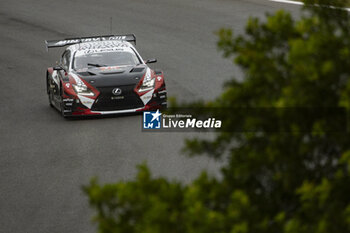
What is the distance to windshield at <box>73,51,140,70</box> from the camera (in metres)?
17.3

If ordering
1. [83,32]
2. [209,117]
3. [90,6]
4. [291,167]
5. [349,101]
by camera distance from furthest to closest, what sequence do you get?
1. [90,6]
2. [83,32]
3. [209,117]
4. [291,167]
5. [349,101]

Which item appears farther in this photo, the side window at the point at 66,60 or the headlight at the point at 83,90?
the side window at the point at 66,60

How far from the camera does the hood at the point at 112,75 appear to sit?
1641 centimetres

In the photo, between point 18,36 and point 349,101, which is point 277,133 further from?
point 18,36

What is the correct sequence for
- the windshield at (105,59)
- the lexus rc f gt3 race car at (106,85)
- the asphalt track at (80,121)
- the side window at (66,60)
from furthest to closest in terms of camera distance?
the side window at (66,60) → the windshield at (105,59) → the lexus rc f gt3 race car at (106,85) → the asphalt track at (80,121)

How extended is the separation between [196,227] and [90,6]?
3015 centimetres

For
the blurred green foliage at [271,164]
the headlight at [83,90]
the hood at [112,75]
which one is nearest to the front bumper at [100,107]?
the headlight at [83,90]

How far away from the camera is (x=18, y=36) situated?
29.3 metres

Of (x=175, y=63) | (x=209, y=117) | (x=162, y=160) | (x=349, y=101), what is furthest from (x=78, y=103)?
(x=349, y=101)

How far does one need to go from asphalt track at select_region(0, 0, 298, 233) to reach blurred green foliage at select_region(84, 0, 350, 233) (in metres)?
5.40

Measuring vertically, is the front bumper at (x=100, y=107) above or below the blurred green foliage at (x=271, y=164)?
below

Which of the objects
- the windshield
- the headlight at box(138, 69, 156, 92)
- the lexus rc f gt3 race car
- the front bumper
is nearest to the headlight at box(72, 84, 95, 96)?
the lexus rc f gt3 race car

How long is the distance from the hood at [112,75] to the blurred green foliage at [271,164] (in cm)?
1166

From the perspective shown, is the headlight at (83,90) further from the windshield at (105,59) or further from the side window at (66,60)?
the side window at (66,60)
